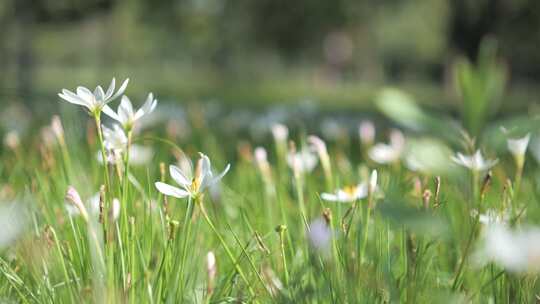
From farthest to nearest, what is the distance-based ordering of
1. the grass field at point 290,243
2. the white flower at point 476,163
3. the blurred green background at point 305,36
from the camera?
the blurred green background at point 305,36 → the white flower at point 476,163 → the grass field at point 290,243

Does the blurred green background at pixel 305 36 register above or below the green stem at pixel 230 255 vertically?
below

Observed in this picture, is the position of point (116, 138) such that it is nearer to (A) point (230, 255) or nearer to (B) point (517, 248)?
(A) point (230, 255)

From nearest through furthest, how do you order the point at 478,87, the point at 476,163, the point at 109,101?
the point at 478,87 < the point at 109,101 < the point at 476,163

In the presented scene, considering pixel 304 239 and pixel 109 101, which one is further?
pixel 304 239

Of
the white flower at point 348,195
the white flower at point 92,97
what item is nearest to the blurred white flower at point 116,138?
the white flower at point 92,97

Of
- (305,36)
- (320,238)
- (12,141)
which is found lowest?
(305,36)

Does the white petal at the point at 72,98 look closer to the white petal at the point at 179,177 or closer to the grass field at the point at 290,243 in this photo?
the grass field at the point at 290,243

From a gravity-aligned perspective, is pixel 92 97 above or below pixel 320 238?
above

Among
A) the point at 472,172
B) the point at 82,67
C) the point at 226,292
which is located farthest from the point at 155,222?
the point at 82,67

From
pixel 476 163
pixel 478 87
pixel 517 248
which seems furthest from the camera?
pixel 476 163

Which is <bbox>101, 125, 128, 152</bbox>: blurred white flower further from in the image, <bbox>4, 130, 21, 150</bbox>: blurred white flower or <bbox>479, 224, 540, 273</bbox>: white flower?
<bbox>479, 224, 540, 273</bbox>: white flower

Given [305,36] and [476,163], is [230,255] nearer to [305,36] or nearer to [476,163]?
[476,163]

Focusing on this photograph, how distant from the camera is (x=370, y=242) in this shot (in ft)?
4.13

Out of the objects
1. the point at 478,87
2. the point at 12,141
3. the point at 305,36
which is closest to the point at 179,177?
the point at 478,87
